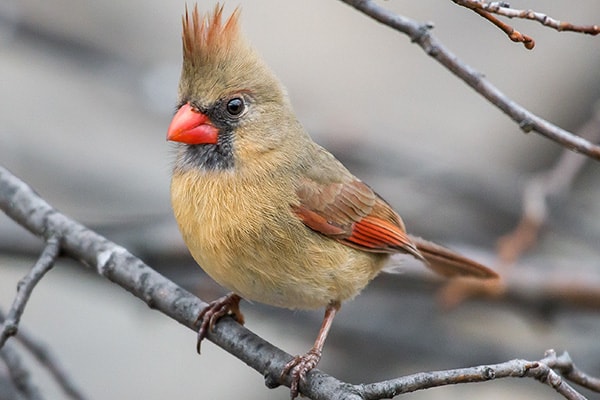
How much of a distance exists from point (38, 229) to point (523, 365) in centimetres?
174

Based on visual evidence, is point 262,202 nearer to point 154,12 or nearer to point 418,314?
point 418,314

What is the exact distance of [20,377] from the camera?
9.95 ft

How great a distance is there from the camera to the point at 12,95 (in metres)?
7.19

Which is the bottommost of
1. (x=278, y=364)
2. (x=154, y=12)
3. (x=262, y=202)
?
(x=278, y=364)

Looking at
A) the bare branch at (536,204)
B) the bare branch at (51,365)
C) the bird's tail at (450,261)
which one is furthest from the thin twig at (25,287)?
the bare branch at (536,204)

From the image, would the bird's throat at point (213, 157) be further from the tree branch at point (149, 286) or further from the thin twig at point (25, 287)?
the thin twig at point (25, 287)

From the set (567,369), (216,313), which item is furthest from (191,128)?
(567,369)

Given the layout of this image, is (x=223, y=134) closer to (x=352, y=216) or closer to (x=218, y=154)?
(x=218, y=154)

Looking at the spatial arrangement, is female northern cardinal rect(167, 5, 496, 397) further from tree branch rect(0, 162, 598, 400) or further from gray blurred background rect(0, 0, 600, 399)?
gray blurred background rect(0, 0, 600, 399)

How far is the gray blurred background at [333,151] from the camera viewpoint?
4914 mm

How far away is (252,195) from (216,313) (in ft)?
1.42

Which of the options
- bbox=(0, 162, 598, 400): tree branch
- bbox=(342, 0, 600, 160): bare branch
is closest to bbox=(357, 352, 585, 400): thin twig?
bbox=(0, 162, 598, 400): tree branch

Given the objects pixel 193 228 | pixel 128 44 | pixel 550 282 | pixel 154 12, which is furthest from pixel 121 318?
pixel 193 228

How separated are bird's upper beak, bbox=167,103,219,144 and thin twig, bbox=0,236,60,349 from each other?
1.80 ft
